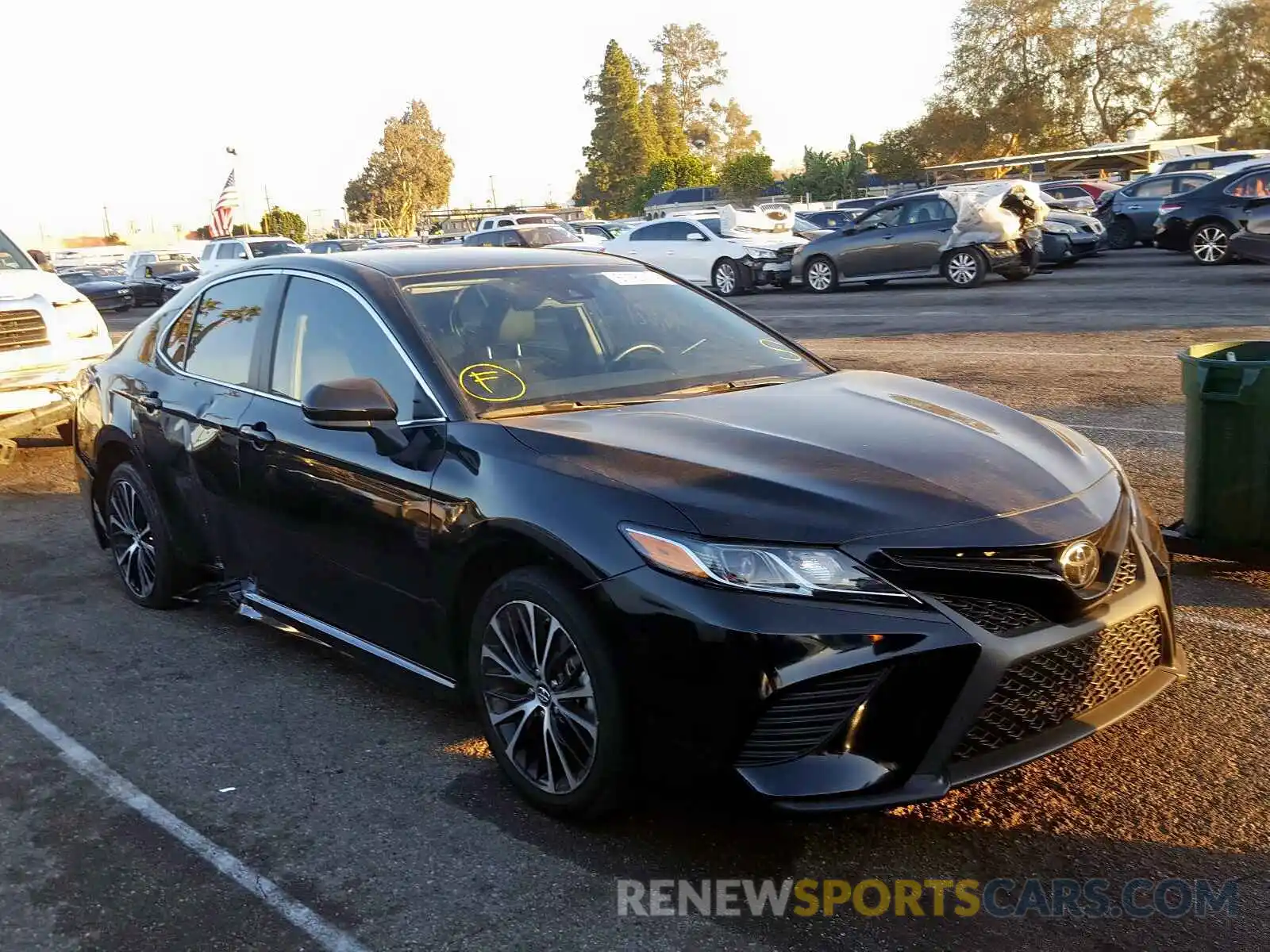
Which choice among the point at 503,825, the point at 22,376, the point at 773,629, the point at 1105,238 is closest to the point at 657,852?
the point at 503,825

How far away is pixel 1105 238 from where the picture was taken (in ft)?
86.6

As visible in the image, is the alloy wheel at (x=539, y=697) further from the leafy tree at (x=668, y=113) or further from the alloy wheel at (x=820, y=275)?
the leafy tree at (x=668, y=113)

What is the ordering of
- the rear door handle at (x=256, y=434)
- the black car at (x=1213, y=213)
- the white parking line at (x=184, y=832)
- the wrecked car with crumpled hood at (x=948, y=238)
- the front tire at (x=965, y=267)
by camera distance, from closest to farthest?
the white parking line at (x=184, y=832) < the rear door handle at (x=256, y=434) < the black car at (x=1213, y=213) < the wrecked car with crumpled hood at (x=948, y=238) < the front tire at (x=965, y=267)

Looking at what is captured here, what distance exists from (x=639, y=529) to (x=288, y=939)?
1340 millimetres

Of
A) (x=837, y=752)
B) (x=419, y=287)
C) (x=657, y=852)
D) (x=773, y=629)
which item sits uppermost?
(x=419, y=287)

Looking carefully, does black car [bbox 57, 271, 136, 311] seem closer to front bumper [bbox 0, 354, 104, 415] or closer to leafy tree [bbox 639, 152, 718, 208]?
front bumper [bbox 0, 354, 104, 415]

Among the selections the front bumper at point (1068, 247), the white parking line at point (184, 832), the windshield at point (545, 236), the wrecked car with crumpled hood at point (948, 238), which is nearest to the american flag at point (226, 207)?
the windshield at point (545, 236)

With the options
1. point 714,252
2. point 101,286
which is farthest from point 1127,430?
point 101,286

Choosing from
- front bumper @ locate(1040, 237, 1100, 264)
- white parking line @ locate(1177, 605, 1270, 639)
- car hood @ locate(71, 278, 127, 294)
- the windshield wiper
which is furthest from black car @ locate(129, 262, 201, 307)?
white parking line @ locate(1177, 605, 1270, 639)

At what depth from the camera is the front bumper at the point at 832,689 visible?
2.97 m

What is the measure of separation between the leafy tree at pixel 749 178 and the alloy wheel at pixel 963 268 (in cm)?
4721

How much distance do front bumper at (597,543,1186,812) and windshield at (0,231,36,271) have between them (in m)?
9.44

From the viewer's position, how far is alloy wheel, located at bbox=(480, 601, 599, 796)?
3.35m

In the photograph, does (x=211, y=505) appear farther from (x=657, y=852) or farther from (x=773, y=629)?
(x=773, y=629)
